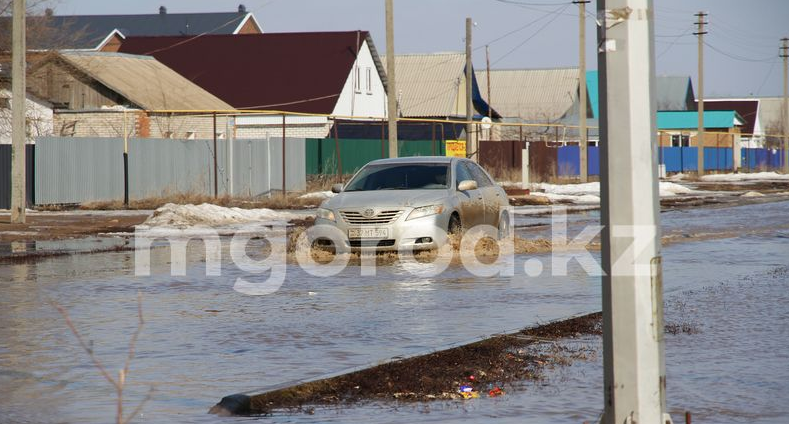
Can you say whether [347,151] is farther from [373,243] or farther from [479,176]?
[373,243]

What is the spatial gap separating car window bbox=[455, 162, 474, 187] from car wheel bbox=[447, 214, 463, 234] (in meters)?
0.63

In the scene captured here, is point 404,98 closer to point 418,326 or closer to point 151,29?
point 151,29

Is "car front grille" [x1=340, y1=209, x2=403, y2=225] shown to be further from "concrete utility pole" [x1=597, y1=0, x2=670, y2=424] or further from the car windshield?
"concrete utility pole" [x1=597, y1=0, x2=670, y2=424]

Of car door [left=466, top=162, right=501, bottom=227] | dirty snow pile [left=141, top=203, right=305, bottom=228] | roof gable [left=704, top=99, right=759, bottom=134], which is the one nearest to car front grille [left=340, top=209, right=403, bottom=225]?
car door [left=466, top=162, right=501, bottom=227]

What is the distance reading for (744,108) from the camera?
133250 millimetres

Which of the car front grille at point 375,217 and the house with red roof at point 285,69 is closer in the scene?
the car front grille at point 375,217

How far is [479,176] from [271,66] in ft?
139

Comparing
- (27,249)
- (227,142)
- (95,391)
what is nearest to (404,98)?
(227,142)

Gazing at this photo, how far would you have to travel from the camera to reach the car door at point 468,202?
1805cm

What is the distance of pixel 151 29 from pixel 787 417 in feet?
283

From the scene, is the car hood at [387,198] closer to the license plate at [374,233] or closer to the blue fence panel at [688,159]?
the license plate at [374,233]

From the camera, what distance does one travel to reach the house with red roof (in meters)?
59.0

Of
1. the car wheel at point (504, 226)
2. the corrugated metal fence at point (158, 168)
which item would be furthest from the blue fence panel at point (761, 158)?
the car wheel at point (504, 226)

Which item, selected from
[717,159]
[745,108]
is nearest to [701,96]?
[717,159]
